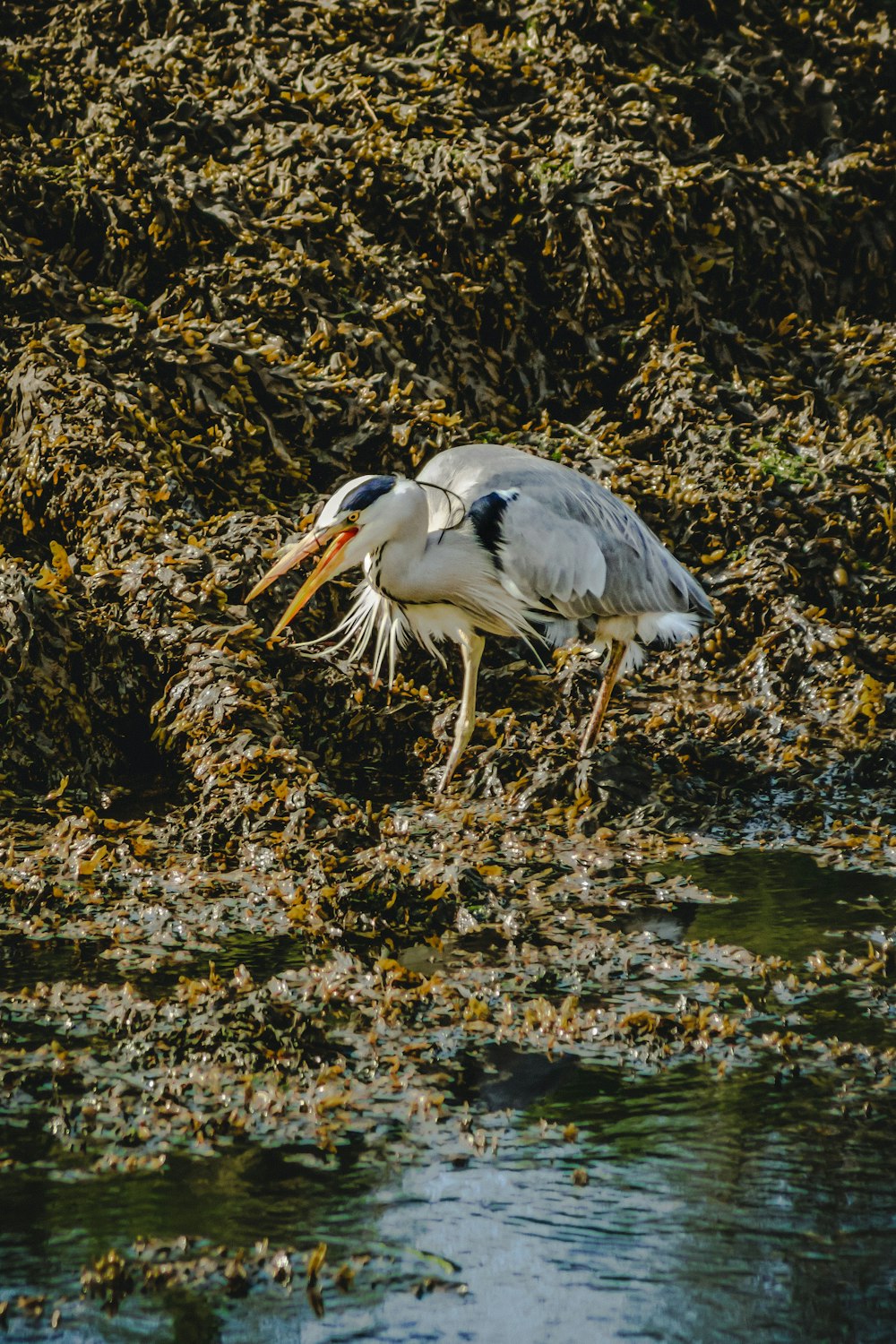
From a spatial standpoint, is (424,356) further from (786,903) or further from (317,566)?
(786,903)

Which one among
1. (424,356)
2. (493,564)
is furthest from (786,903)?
(424,356)

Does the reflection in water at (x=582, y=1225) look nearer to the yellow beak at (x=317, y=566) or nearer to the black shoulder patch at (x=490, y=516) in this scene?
the yellow beak at (x=317, y=566)

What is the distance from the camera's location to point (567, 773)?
461cm

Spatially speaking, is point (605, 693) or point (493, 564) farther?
point (605, 693)

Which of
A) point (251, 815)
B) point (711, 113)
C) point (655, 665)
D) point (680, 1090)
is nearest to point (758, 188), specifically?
point (711, 113)

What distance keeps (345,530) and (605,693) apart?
1.18 meters

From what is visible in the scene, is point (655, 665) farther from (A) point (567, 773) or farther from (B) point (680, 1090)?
(B) point (680, 1090)

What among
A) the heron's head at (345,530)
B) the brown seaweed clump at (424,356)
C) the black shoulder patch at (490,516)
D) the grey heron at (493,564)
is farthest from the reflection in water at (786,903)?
the heron's head at (345,530)

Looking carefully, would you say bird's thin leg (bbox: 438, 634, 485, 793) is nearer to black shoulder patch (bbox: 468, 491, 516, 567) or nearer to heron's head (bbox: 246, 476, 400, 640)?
black shoulder patch (bbox: 468, 491, 516, 567)

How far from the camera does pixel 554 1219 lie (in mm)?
2393

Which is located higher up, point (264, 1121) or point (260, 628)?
point (260, 628)

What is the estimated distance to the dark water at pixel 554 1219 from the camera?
2.13 meters

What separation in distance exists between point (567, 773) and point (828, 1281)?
2509mm

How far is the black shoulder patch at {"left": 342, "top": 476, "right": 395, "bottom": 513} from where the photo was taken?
4.32 meters
